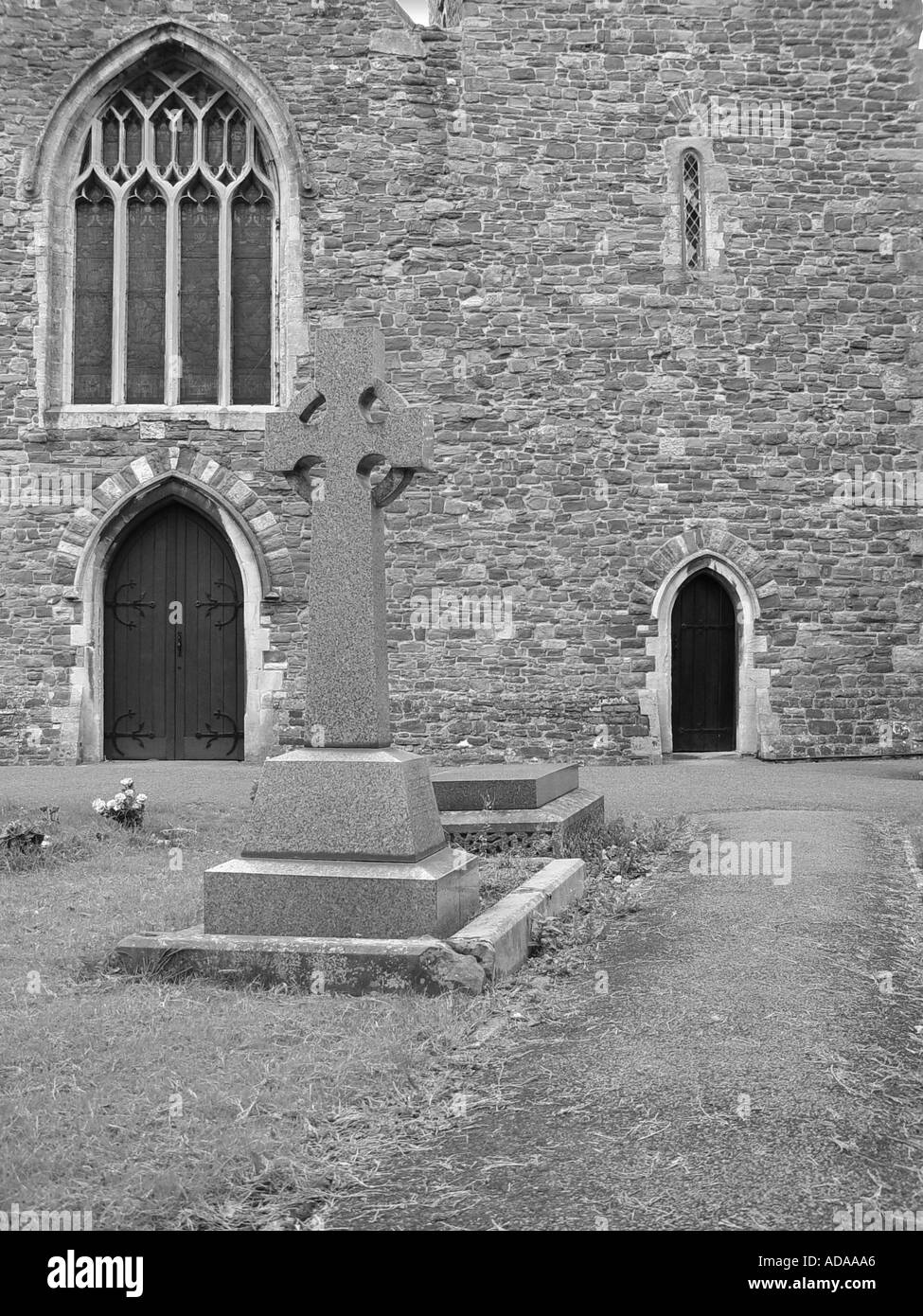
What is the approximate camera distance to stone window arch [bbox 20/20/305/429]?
557 inches

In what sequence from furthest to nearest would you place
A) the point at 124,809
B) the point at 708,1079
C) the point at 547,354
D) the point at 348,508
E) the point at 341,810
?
the point at 547,354 < the point at 124,809 < the point at 348,508 < the point at 341,810 < the point at 708,1079

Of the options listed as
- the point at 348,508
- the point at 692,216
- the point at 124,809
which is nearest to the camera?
the point at 348,508

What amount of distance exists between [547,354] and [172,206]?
14.7ft

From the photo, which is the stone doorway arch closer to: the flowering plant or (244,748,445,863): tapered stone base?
the flowering plant

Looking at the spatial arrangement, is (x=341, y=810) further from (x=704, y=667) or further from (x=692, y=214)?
(x=692, y=214)

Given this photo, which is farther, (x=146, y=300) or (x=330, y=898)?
(x=146, y=300)

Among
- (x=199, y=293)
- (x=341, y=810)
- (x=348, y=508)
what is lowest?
(x=341, y=810)

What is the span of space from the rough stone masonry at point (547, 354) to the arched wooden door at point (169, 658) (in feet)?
1.01

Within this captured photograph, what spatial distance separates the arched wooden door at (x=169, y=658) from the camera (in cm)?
1444

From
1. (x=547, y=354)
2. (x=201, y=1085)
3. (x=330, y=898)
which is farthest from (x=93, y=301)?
(x=201, y=1085)

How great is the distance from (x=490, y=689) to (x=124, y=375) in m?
5.35

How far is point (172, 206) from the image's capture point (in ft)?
47.4

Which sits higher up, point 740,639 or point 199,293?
point 199,293

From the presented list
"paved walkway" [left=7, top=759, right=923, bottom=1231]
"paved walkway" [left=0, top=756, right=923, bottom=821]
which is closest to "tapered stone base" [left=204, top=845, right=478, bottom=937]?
"paved walkway" [left=7, top=759, right=923, bottom=1231]
